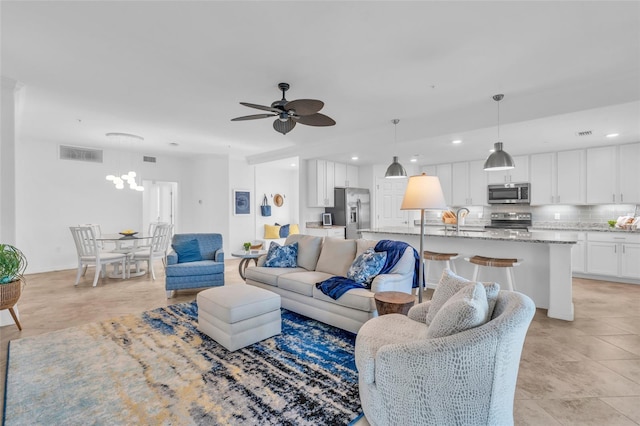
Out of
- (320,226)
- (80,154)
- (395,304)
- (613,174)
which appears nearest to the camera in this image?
(395,304)

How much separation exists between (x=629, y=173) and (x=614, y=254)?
141 centimetres

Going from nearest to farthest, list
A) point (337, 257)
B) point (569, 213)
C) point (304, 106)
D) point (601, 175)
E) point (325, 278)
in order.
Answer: point (304, 106) < point (325, 278) < point (337, 257) < point (601, 175) < point (569, 213)

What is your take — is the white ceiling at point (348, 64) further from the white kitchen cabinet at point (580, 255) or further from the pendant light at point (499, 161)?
the white kitchen cabinet at point (580, 255)

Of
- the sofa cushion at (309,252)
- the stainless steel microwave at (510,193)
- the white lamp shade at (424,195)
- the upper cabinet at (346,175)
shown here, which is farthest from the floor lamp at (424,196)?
the stainless steel microwave at (510,193)

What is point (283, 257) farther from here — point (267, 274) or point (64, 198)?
point (64, 198)

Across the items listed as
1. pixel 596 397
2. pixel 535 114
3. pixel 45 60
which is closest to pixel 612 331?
pixel 596 397

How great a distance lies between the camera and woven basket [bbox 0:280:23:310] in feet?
9.23

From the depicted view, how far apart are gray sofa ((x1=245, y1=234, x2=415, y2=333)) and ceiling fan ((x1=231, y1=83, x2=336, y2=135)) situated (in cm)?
152

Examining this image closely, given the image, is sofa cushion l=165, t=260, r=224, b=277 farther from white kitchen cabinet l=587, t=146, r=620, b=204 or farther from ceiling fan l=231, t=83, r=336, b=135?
white kitchen cabinet l=587, t=146, r=620, b=204

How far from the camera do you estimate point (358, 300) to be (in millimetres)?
2768

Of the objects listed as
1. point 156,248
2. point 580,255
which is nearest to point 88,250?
point 156,248

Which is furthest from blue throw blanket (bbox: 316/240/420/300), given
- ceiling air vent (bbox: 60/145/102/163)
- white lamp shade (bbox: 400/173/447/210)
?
ceiling air vent (bbox: 60/145/102/163)

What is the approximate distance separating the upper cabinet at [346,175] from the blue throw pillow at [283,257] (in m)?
3.00

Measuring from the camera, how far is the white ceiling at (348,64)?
212 centimetres
